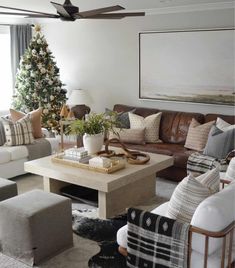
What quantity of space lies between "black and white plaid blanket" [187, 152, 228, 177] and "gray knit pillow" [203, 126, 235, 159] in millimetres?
83

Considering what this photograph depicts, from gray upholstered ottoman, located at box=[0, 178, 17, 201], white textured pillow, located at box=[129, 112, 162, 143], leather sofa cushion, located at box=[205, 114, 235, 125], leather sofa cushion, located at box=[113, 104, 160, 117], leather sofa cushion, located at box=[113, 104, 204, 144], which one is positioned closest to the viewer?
gray upholstered ottoman, located at box=[0, 178, 17, 201]

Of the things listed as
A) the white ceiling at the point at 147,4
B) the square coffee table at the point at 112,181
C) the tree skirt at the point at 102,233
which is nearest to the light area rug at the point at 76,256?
the tree skirt at the point at 102,233

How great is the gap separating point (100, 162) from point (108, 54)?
3041mm

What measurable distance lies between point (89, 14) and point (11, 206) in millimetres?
1923

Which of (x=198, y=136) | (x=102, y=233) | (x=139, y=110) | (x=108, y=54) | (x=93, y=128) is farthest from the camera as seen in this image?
(x=108, y=54)

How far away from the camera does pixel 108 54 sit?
22.1 feet

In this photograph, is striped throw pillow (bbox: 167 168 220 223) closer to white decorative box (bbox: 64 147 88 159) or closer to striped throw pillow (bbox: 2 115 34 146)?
white decorative box (bbox: 64 147 88 159)

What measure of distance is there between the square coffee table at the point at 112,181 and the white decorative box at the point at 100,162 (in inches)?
3.6

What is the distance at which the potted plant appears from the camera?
451 centimetres

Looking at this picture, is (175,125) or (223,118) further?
(175,125)

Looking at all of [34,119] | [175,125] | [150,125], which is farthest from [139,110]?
[34,119]

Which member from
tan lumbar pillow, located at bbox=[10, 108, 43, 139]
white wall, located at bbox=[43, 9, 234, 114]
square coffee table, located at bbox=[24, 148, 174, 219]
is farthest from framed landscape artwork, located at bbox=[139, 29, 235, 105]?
tan lumbar pillow, located at bbox=[10, 108, 43, 139]

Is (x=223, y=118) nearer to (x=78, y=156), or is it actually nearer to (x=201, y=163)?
(x=201, y=163)

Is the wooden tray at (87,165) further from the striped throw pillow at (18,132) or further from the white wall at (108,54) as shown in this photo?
the white wall at (108,54)
